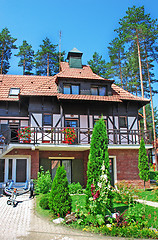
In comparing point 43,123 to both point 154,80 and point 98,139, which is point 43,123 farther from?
point 154,80

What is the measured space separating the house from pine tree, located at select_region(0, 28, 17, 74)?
1172 centimetres

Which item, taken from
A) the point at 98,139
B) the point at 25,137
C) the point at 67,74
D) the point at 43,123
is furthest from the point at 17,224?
the point at 67,74

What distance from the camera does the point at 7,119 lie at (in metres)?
17.5

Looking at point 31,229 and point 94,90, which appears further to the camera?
point 94,90

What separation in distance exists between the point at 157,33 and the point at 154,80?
771 cm

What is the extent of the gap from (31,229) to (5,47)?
1053 inches

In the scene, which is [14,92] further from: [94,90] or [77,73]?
[94,90]

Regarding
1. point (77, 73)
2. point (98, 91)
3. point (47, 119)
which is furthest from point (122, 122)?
point (47, 119)

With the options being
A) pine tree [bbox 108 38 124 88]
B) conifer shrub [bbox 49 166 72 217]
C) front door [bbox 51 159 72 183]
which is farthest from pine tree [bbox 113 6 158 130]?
conifer shrub [bbox 49 166 72 217]

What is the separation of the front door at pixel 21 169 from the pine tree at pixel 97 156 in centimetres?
745

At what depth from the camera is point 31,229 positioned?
7.62 meters

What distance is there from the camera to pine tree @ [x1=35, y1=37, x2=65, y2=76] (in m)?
30.7

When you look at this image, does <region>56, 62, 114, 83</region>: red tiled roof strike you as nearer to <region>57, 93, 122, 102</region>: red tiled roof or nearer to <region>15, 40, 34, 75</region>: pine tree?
<region>57, 93, 122, 102</region>: red tiled roof

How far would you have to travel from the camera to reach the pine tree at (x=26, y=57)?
104 ft
